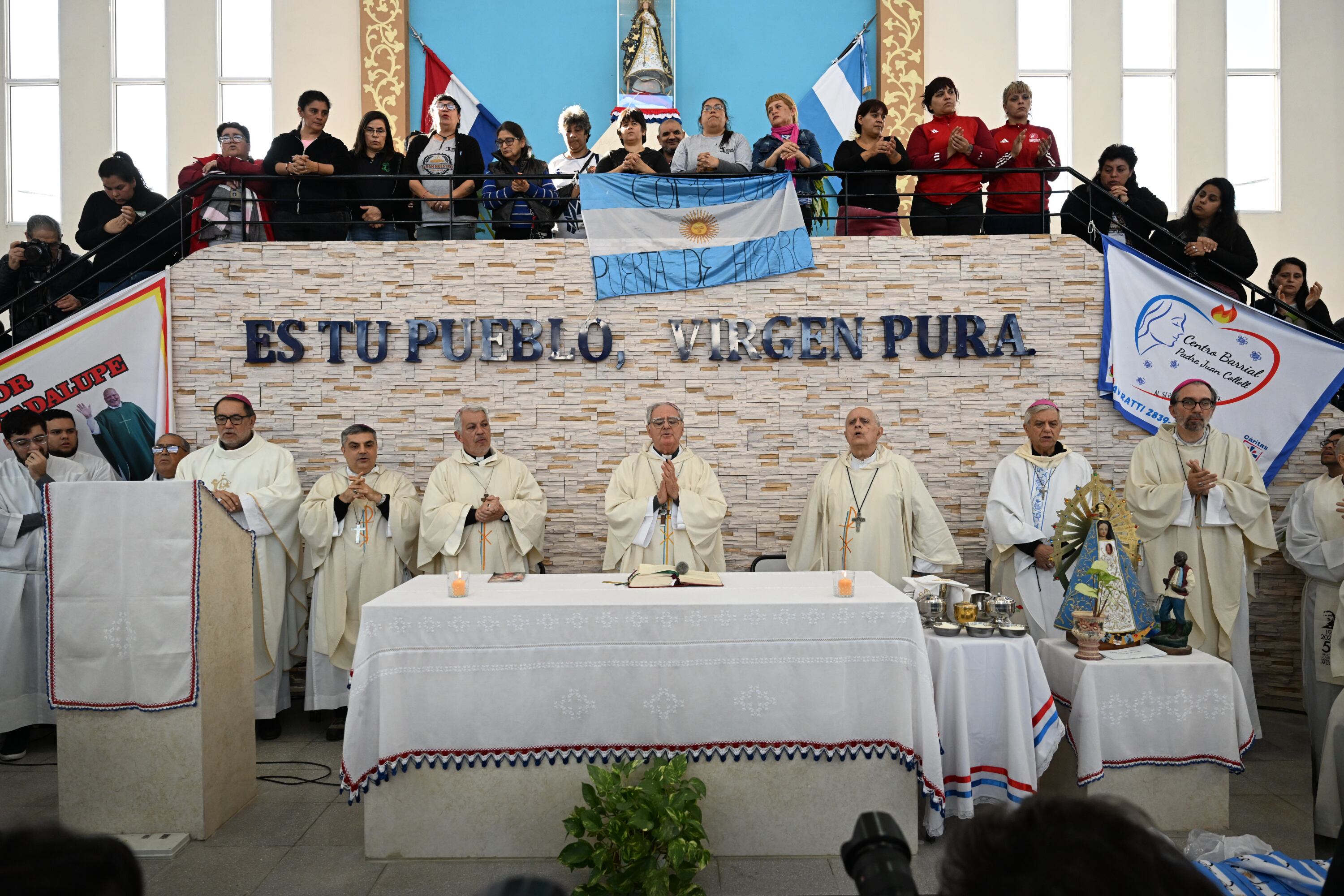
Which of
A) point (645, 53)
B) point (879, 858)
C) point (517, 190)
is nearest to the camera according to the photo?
point (879, 858)

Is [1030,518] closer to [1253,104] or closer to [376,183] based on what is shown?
[376,183]

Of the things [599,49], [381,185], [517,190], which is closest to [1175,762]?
[517,190]

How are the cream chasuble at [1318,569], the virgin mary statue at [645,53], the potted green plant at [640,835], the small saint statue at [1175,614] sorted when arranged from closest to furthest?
the potted green plant at [640,835] → the small saint statue at [1175,614] → the cream chasuble at [1318,569] → the virgin mary statue at [645,53]

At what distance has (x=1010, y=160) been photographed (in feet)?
23.3

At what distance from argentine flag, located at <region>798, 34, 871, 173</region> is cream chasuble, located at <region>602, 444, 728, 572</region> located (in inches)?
229

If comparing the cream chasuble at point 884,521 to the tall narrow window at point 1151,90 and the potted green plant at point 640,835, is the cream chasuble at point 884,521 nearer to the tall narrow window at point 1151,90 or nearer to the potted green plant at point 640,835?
the potted green plant at point 640,835

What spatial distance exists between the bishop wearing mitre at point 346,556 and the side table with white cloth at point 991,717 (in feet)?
11.8

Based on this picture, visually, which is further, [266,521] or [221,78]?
[221,78]

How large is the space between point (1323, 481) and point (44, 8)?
13.8 m

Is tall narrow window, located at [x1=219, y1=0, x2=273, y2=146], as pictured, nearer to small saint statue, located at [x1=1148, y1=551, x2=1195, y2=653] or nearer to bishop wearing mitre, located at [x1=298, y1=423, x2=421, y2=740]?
bishop wearing mitre, located at [x1=298, y1=423, x2=421, y2=740]

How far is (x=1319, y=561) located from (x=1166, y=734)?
2.50m

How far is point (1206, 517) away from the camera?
5.70 metres

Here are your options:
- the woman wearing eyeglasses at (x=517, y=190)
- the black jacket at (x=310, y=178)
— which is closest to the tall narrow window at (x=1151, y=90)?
the woman wearing eyeglasses at (x=517, y=190)

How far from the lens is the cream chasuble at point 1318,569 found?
215 inches
